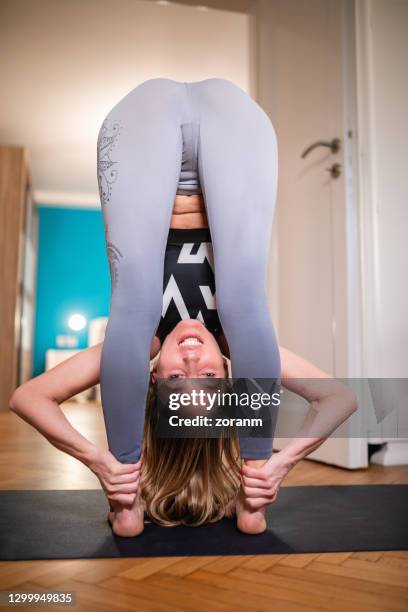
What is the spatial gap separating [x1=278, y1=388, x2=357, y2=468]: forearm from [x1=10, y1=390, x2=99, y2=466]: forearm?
36cm

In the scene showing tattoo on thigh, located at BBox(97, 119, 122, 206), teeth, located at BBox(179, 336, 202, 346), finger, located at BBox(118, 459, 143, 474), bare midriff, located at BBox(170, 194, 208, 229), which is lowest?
finger, located at BBox(118, 459, 143, 474)

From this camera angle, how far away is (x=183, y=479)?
114 centimetres

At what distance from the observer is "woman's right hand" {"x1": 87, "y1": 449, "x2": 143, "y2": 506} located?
98cm

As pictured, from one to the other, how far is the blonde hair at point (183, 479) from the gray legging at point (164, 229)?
5.8 inches

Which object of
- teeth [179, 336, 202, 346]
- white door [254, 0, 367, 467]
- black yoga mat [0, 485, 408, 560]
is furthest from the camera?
white door [254, 0, 367, 467]

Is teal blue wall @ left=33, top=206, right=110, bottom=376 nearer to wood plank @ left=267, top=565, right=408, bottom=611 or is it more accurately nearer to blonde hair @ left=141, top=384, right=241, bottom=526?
blonde hair @ left=141, top=384, right=241, bottom=526

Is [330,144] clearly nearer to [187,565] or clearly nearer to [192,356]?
[192,356]

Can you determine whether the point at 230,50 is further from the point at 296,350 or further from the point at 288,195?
the point at 296,350

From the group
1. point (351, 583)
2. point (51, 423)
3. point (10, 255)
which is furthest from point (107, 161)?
point (10, 255)

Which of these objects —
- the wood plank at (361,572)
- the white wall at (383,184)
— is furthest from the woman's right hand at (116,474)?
the white wall at (383,184)

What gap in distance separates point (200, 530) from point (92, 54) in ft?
13.1

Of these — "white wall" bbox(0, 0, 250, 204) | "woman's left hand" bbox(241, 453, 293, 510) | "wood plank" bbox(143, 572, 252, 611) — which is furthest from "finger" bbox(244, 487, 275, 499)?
"white wall" bbox(0, 0, 250, 204)

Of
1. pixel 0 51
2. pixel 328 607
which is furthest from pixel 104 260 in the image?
pixel 328 607

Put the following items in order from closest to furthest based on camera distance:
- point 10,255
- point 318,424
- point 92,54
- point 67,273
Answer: point 318,424
point 92,54
point 10,255
point 67,273
